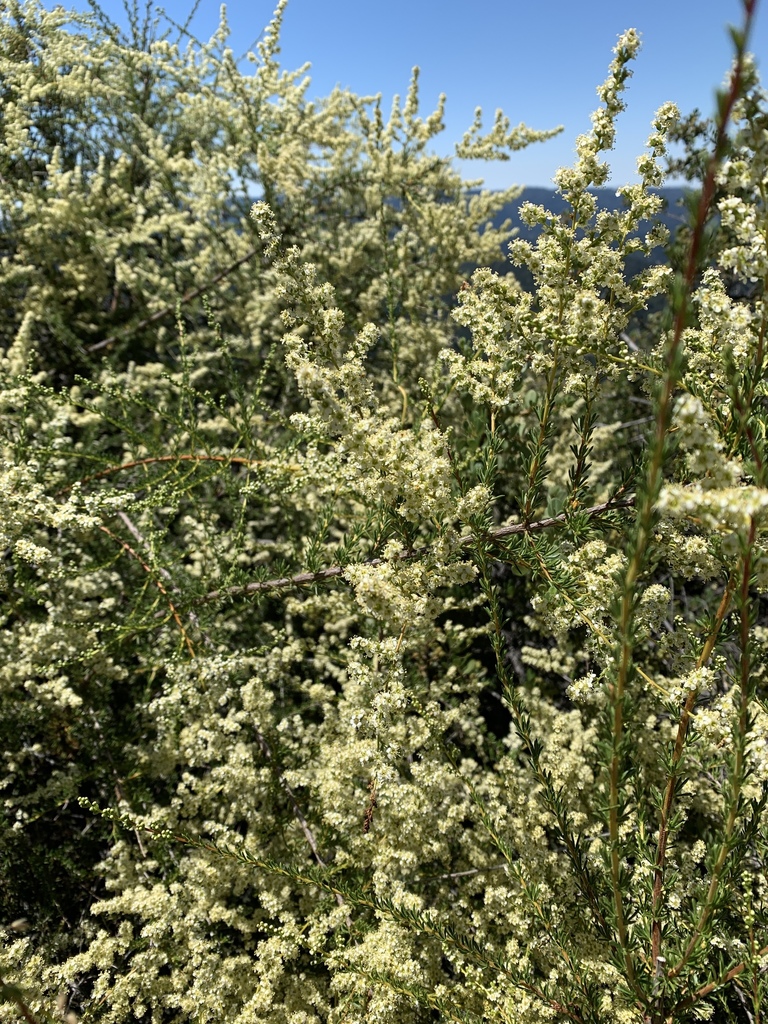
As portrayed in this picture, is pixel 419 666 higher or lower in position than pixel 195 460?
lower

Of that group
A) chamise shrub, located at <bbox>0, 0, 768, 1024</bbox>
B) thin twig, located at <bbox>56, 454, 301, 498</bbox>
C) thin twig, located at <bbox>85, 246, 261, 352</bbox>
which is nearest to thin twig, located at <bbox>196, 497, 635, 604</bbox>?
chamise shrub, located at <bbox>0, 0, 768, 1024</bbox>

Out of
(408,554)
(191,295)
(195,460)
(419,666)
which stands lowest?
(419,666)

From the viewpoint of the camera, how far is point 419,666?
350 cm

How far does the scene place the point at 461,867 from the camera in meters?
2.62

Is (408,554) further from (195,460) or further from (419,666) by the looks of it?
(419,666)

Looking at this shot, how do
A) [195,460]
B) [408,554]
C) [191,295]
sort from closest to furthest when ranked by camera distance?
[408,554], [195,460], [191,295]

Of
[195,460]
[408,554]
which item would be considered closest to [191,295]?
[195,460]

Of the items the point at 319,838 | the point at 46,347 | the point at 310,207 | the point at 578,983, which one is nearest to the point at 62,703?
the point at 319,838

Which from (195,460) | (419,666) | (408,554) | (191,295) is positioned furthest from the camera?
(191,295)

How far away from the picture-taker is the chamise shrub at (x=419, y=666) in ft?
4.67

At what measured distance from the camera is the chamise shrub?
1.42m

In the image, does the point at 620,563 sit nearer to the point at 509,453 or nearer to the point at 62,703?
the point at 509,453

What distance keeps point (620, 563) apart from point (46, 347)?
18.4ft

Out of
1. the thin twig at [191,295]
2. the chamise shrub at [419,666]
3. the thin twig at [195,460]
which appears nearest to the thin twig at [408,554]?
the chamise shrub at [419,666]
